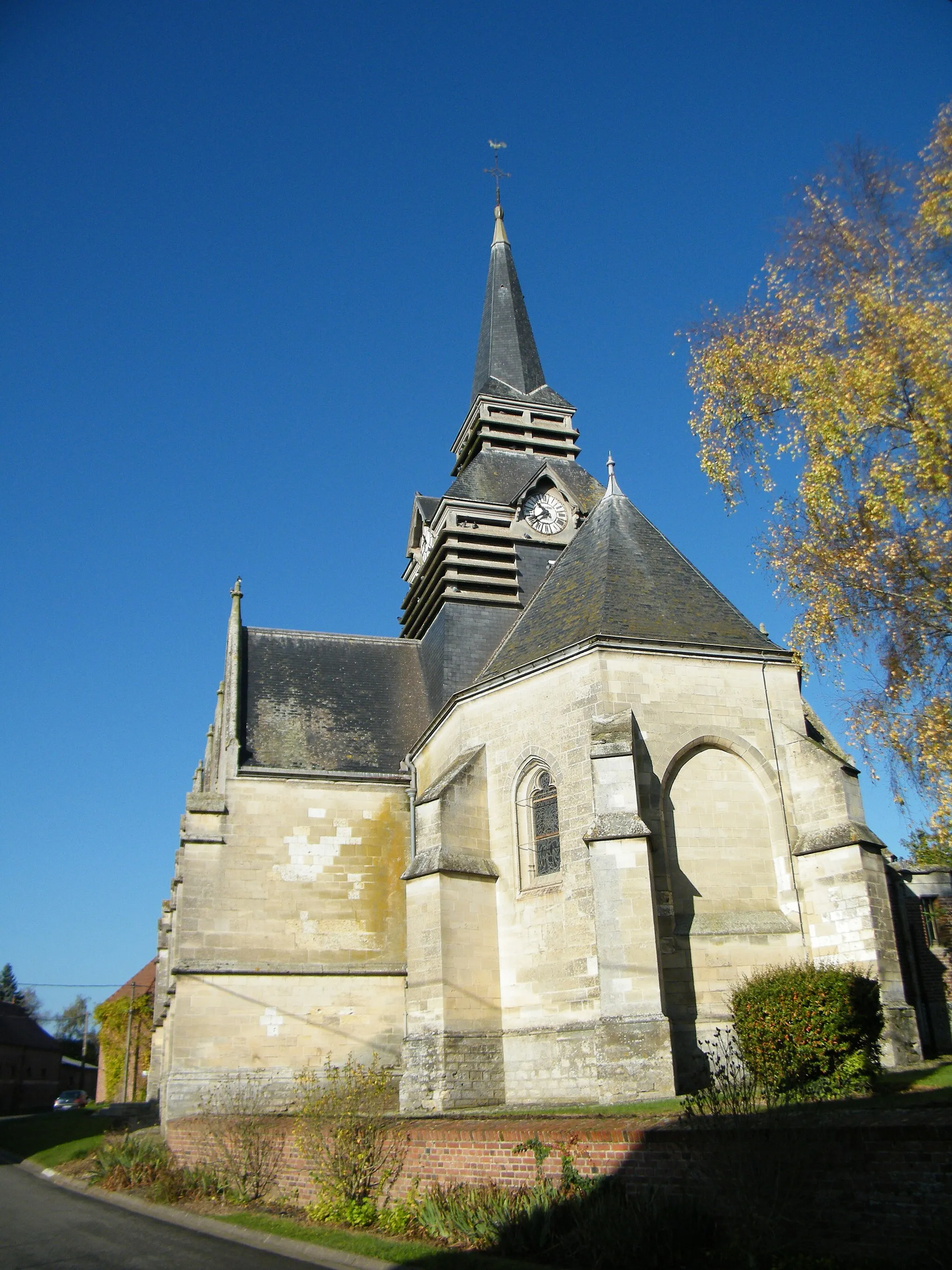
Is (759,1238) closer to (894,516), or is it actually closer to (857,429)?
(894,516)

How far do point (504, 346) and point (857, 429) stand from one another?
62.1ft

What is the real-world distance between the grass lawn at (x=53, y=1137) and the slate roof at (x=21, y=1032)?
22130 millimetres

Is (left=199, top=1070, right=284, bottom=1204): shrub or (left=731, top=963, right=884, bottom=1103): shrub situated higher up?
(left=731, top=963, right=884, bottom=1103): shrub

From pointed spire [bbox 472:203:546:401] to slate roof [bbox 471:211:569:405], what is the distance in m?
0.01

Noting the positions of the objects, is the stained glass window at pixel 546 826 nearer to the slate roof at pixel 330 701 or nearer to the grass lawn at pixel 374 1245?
the slate roof at pixel 330 701

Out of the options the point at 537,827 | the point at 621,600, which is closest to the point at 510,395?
the point at 621,600

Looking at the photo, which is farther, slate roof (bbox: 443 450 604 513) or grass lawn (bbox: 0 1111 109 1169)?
slate roof (bbox: 443 450 604 513)

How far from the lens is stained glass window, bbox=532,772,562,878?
1711 centimetres

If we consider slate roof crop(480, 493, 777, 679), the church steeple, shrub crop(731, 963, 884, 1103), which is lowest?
shrub crop(731, 963, 884, 1103)

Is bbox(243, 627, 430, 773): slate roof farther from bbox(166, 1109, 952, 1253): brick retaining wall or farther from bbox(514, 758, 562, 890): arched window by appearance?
bbox(166, 1109, 952, 1253): brick retaining wall

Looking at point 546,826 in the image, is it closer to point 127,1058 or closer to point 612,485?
point 612,485

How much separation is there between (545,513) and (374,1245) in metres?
17.8

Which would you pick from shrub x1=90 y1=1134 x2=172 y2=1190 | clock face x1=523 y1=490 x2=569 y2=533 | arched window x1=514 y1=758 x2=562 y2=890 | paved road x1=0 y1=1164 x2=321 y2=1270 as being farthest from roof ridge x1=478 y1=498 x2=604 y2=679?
paved road x1=0 y1=1164 x2=321 y2=1270

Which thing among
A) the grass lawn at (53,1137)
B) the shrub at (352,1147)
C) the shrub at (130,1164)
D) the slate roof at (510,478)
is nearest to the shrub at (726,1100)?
the shrub at (352,1147)
